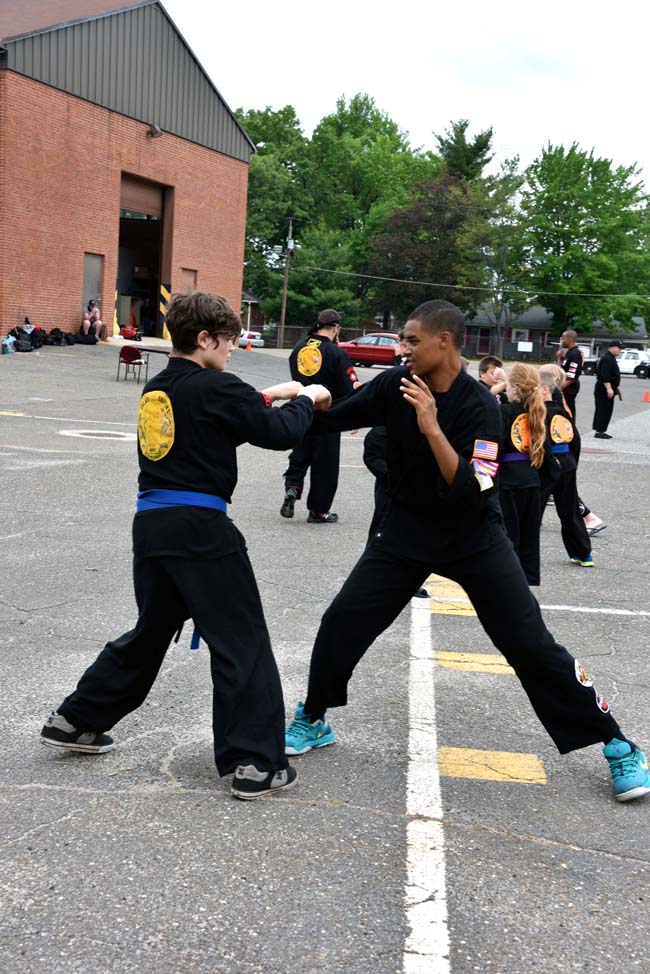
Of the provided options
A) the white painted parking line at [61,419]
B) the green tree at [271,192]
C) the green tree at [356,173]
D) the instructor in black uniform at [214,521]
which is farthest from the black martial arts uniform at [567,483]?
the green tree at [356,173]

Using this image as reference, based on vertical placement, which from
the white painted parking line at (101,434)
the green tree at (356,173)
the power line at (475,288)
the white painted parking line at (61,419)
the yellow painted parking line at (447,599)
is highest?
the green tree at (356,173)

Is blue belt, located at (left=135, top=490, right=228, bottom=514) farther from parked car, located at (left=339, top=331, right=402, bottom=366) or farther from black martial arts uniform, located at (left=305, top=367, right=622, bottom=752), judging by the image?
parked car, located at (left=339, top=331, right=402, bottom=366)

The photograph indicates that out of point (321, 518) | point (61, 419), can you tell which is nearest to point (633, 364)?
point (61, 419)

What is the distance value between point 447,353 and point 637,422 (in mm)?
21872

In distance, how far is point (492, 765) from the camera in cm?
408

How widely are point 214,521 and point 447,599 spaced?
3521mm

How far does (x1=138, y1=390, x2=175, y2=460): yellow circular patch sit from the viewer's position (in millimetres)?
3631

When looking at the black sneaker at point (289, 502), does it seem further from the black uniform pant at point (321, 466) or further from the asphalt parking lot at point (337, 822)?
the asphalt parking lot at point (337, 822)

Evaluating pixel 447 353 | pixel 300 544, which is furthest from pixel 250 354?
pixel 447 353

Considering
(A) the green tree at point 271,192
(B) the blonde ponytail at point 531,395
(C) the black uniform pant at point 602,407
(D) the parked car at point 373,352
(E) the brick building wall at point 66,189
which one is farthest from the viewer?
(A) the green tree at point 271,192

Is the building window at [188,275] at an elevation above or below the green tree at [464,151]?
below

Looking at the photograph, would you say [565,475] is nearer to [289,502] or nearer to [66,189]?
[289,502]

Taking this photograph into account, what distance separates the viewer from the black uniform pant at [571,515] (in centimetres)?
800

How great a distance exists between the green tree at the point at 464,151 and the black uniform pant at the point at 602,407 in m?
64.1
